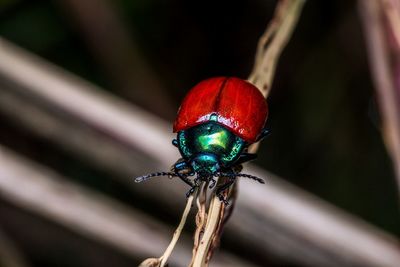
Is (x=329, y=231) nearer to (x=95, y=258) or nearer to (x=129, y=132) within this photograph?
(x=129, y=132)

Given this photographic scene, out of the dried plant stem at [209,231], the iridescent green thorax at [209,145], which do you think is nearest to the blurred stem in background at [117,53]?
the iridescent green thorax at [209,145]

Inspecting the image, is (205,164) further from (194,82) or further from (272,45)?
(194,82)

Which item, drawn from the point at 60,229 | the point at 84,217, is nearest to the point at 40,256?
the point at 60,229

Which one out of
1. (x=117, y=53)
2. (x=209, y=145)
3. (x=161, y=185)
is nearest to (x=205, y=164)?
(x=209, y=145)

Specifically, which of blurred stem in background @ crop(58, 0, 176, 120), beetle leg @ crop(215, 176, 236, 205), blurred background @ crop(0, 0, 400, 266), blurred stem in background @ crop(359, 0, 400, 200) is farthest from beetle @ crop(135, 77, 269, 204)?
blurred stem in background @ crop(58, 0, 176, 120)

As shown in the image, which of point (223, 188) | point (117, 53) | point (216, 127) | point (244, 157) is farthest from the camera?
point (117, 53)

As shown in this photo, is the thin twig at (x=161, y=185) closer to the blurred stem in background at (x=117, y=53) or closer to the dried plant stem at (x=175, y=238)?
the blurred stem in background at (x=117, y=53)

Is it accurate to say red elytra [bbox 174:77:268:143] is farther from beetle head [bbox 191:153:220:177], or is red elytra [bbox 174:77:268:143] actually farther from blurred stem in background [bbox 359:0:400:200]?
blurred stem in background [bbox 359:0:400:200]
